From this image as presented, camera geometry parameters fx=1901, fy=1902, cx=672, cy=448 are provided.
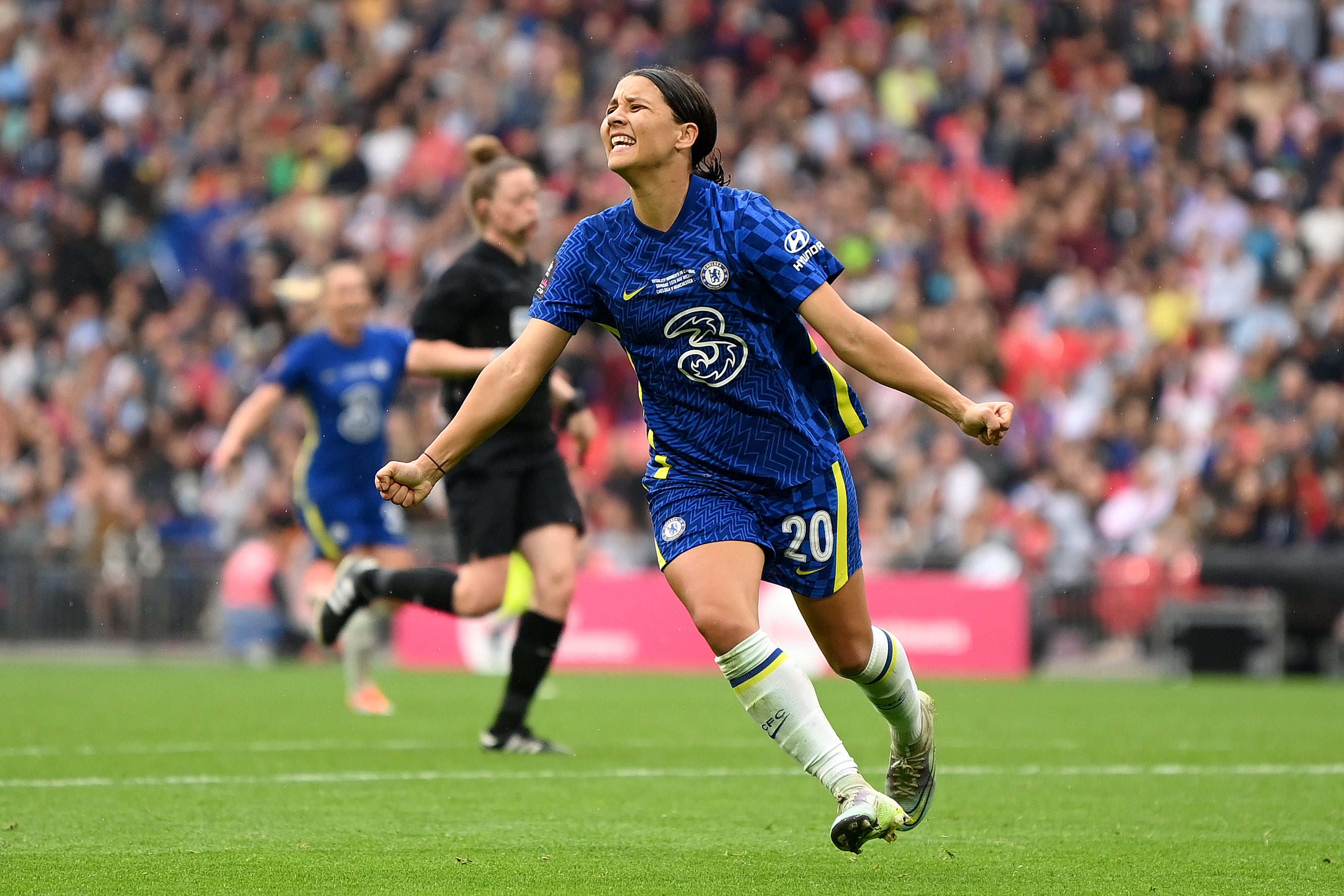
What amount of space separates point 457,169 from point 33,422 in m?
5.39

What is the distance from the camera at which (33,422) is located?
20484 millimetres

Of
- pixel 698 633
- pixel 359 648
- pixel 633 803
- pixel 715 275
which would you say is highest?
pixel 715 275

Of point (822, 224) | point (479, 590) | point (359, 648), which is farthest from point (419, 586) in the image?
point (822, 224)

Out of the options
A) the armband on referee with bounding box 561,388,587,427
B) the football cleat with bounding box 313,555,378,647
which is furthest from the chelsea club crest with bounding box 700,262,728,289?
the football cleat with bounding box 313,555,378,647

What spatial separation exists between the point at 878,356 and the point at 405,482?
1.34 metres

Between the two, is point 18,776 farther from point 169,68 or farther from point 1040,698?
point 169,68

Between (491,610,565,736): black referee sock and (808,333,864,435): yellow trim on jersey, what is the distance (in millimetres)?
3121

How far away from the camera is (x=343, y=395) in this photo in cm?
1088

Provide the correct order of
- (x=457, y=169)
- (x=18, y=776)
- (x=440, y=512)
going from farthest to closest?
(x=457, y=169) → (x=440, y=512) → (x=18, y=776)

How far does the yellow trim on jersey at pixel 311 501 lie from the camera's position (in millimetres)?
10938

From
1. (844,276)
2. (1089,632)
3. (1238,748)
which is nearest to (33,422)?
(844,276)

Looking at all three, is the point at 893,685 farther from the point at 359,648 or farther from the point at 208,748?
the point at 359,648

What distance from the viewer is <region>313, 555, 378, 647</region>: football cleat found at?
9.26 metres

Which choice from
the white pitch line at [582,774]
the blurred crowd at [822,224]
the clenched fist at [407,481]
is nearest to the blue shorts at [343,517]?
the white pitch line at [582,774]
